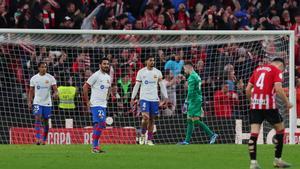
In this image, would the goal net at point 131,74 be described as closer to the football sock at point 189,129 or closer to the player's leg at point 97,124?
the football sock at point 189,129

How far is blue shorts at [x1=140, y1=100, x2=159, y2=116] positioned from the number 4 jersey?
843 centimetres

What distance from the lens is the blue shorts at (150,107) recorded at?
26516 millimetres

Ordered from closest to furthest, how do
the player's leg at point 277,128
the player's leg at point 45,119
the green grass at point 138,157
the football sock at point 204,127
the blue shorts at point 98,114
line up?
the player's leg at point 277,128 → the green grass at point 138,157 → the blue shorts at point 98,114 → the player's leg at point 45,119 → the football sock at point 204,127

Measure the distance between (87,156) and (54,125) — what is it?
705 centimetres

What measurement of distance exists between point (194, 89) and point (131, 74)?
2.48 m

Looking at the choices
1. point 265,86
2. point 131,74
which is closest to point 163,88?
point 131,74

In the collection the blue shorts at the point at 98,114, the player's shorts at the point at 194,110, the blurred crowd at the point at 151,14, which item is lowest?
the player's shorts at the point at 194,110

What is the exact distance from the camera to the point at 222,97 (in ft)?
93.2

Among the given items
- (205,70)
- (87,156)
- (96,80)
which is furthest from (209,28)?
(87,156)

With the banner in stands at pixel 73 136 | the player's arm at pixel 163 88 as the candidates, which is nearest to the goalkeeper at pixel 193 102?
the player's arm at pixel 163 88

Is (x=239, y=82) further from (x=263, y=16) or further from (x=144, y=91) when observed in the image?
(x=263, y=16)

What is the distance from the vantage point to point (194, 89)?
88.3ft

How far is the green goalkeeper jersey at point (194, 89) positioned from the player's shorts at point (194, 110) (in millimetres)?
109

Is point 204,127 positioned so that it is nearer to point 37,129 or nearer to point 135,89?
point 135,89
